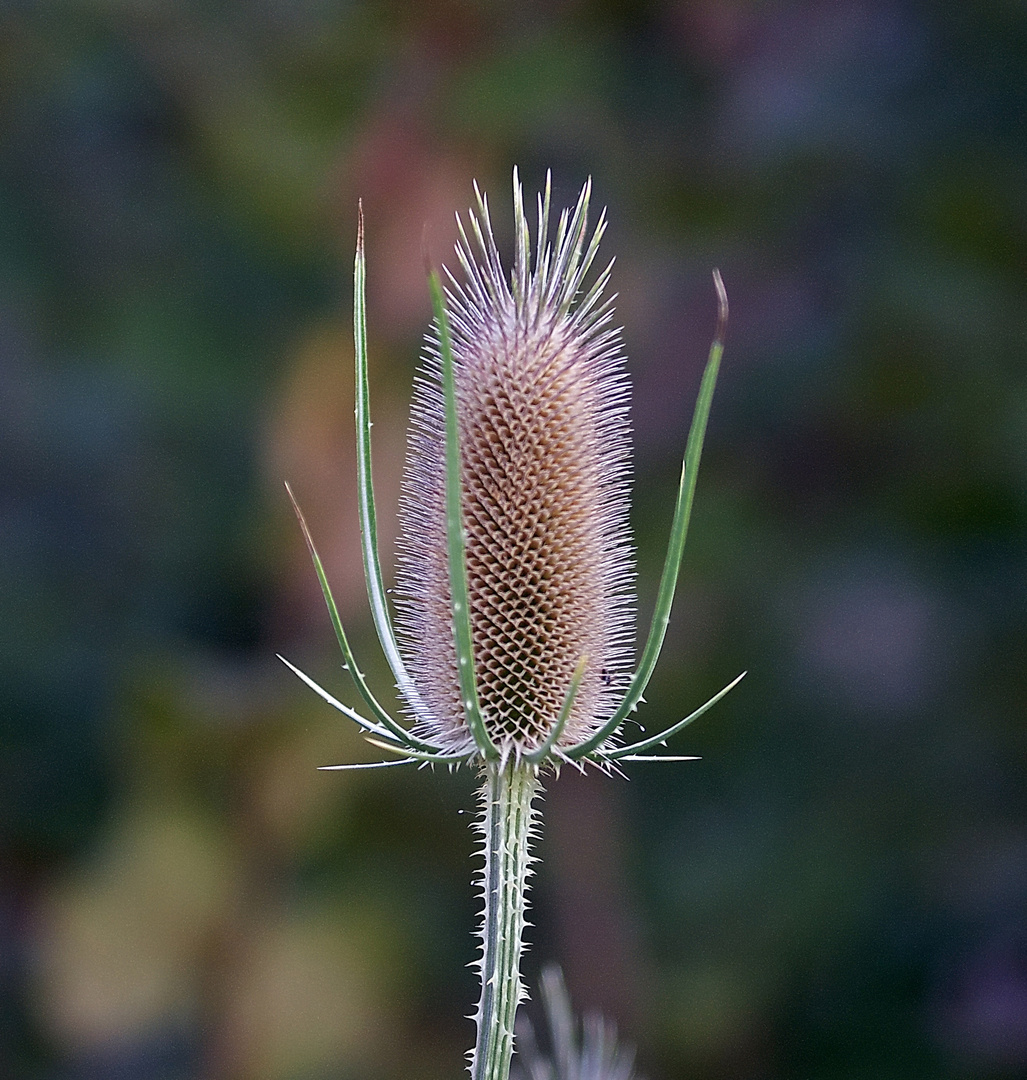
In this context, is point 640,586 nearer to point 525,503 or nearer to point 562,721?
point 525,503

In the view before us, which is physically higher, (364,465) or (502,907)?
(364,465)

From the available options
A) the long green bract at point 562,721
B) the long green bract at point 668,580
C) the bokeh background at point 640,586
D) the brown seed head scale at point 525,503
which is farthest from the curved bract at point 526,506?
the bokeh background at point 640,586

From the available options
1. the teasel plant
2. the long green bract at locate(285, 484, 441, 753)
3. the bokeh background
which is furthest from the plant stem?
the bokeh background

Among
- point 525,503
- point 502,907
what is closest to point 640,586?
point 525,503

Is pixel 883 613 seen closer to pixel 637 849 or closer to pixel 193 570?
pixel 637 849

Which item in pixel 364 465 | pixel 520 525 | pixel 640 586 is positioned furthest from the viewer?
pixel 640 586

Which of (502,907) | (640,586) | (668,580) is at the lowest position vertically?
(502,907)
